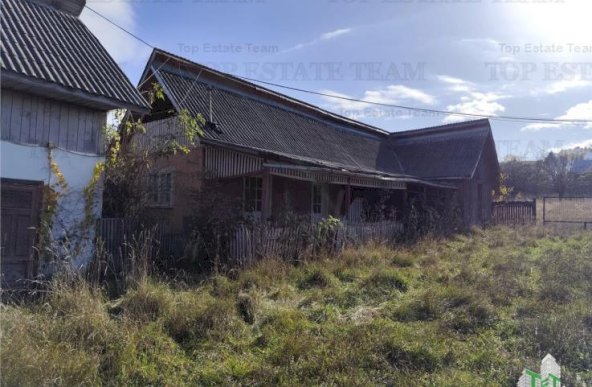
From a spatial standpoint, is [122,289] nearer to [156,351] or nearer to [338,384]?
[156,351]

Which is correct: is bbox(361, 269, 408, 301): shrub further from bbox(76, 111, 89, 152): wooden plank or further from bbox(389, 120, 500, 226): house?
bbox(389, 120, 500, 226): house

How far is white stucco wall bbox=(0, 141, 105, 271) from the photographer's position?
7340 millimetres

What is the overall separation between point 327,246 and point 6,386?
26.2ft

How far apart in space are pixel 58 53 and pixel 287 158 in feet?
18.0

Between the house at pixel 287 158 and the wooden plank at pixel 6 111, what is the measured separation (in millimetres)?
3780

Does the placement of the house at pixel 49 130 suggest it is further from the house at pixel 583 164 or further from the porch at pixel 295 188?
the house at pixel 583 164

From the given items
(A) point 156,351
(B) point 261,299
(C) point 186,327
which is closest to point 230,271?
(B) point 261,299

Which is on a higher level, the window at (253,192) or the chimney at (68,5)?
the chimney at (68,5)

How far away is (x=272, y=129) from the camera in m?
16.1

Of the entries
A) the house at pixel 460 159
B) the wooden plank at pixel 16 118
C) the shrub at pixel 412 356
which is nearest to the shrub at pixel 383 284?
the shrub at pixel 412 356

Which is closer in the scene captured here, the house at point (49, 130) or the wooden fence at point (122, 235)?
the house at point (49, 130)

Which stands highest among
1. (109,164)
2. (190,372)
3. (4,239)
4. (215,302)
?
(109,164)

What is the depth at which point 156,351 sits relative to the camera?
4703 millimetres

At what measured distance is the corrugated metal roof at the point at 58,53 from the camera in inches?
299
